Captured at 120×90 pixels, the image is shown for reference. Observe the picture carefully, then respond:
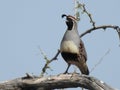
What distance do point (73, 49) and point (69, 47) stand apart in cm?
6

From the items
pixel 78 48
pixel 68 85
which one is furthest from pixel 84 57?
pixel 68 85

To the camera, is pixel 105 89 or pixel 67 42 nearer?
pixel 105 89

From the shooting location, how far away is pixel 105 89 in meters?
6.58

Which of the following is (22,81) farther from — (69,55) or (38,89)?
(69,55)

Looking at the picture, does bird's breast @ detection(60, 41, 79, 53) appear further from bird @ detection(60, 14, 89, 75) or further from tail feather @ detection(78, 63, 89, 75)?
tail feather @ detection(78, 63, 89, 75)

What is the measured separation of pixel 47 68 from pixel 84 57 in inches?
20.2

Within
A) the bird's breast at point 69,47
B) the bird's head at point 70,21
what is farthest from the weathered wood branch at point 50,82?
the bird's head at point 70,21

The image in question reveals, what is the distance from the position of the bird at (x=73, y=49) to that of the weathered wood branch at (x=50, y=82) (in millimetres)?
459

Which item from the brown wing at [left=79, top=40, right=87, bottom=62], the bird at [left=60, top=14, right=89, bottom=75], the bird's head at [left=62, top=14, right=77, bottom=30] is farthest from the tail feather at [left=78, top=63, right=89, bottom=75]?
the bird's head at [left=62, top=14, right=77, bottom=30]

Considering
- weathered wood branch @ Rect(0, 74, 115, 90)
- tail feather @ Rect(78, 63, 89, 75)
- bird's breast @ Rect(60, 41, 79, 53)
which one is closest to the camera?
weathered wood branch @ Rect(0, 74, 115, 90)

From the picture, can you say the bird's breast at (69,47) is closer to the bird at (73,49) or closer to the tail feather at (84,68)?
the bird at (73,49)

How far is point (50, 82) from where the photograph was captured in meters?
6.94

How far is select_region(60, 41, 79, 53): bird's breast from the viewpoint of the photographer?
7.31 m

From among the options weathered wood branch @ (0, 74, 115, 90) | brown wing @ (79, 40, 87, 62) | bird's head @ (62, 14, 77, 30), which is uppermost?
bird's head @ (62, 14, 77, 30)
